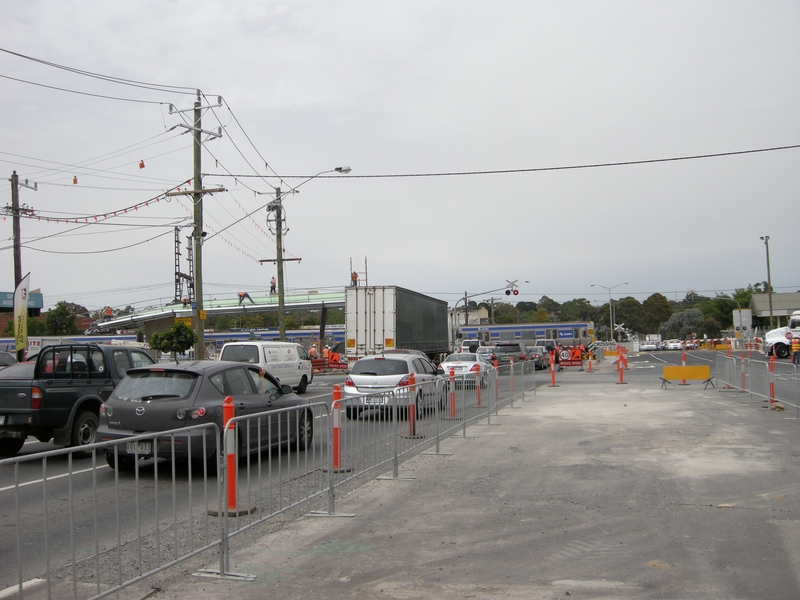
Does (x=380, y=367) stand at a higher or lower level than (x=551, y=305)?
lower

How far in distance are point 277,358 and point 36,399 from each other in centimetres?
1416

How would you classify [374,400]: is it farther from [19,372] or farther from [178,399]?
[19,372]

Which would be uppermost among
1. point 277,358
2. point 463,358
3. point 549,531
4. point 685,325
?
point 685,325

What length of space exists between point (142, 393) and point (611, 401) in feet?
43.7

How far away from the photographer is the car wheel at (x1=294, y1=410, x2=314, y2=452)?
24.0 ft

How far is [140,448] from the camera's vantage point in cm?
583

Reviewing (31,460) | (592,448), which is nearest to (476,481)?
(592,448)

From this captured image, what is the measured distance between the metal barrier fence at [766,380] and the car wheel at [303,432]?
11.3 m

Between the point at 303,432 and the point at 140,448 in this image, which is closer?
the point at 140,448

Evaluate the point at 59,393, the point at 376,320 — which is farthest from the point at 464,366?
the point at 59,393

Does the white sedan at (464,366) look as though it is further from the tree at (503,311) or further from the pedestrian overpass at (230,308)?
the tree at (503,311)

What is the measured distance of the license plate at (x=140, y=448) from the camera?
5.51 metres

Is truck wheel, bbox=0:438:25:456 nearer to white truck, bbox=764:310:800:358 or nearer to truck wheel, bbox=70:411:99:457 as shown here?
truck wheel, bbox=70:411:99:457

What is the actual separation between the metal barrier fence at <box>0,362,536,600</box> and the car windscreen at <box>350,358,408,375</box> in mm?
7841
